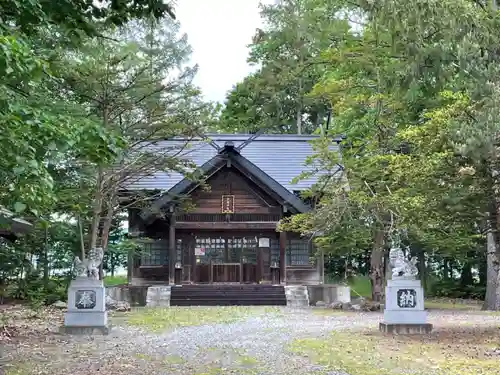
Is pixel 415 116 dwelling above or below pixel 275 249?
above

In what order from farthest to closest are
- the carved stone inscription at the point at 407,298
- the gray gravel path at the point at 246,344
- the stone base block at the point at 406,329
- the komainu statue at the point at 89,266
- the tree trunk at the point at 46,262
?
the tree trunk at the point at 46,262 → the komainu statue at the point at 89,266 → the carved stone inscription at the point at 407,298 → the stone base block at the point at 406,329 → the gray gravel path at the point at 246,344

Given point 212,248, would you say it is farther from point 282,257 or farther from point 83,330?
point 83,330

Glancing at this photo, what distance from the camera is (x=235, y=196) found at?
22.2 meters

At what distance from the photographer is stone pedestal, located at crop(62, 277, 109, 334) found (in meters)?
11.2

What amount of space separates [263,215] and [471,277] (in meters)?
11.0

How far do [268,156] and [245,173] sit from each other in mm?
3983

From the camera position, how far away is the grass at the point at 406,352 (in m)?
7.27

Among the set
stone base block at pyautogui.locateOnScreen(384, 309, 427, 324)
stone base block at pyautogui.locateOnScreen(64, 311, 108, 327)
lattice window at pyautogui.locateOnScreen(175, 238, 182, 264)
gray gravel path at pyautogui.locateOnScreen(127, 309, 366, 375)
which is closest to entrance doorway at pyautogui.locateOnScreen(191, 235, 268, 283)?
lattice window at pyautogui.locateOnScreen(175, 238, 182, 264)

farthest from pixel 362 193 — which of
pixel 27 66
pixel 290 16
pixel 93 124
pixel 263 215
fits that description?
pixel 290 16

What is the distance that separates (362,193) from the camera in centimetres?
1591

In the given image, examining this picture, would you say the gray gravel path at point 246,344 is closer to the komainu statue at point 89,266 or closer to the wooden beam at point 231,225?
the komainu statue at point 89,266

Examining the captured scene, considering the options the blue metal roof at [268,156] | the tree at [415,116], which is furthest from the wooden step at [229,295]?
the blue metal roof at [268,156]

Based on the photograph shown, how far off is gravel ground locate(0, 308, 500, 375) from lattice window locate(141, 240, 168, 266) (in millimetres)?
9704

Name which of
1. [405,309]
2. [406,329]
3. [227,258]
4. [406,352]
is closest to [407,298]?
[405,309]
